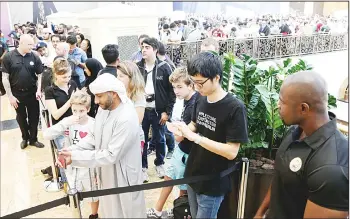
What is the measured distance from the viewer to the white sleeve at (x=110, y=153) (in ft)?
6.75

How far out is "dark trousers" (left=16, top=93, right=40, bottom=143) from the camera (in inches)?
190

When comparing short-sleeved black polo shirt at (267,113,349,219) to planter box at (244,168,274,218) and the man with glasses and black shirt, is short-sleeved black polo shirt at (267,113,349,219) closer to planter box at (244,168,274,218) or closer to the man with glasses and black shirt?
planter box at (244,168,274,218)

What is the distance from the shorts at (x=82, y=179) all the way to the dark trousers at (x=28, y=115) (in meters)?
2.86

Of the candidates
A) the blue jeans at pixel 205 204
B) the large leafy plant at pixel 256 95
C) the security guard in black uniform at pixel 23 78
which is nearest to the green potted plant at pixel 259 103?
the large leafy plant at pixel 256 95

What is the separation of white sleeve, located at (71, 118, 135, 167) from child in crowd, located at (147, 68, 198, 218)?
0.31m

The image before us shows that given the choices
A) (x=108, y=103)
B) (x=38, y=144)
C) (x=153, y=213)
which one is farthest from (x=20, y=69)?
(x=153, y=213)

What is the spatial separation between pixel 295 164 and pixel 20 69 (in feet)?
14.2

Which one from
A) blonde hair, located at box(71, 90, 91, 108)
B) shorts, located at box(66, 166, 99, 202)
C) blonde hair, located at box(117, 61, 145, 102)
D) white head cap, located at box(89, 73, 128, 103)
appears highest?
white head cap, located at box(89, 73, 128, 103)

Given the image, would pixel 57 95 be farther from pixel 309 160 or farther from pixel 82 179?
pixel 309 160

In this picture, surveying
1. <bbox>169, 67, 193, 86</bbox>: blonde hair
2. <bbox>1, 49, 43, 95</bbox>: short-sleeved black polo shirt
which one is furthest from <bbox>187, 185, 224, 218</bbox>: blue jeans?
<bbox>1, 49, 43, 95</bbox>: short-sleeved black polo shirt

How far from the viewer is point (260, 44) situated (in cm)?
1146

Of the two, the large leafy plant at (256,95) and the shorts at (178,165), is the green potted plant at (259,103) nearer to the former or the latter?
the large leafy plant at (256,95)

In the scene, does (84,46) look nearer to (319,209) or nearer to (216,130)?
(216,130)

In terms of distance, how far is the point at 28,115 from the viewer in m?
5.03
